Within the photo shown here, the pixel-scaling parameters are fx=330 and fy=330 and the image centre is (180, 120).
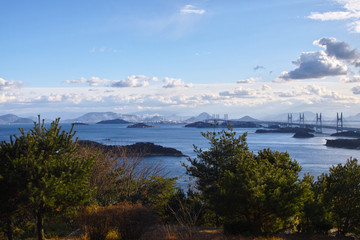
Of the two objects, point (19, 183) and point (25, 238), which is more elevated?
point (19, 183)

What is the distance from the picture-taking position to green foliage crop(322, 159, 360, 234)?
10500 mm

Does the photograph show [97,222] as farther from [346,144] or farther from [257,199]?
[346,144]

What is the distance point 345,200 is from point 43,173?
9216 millimetres

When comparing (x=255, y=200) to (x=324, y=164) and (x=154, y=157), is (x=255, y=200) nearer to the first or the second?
(x=324, y=164)

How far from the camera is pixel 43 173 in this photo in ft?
22.8

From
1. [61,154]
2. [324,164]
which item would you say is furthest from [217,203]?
[324,164]

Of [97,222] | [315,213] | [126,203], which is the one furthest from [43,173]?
[315,213]

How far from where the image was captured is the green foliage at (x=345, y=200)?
1050 cm

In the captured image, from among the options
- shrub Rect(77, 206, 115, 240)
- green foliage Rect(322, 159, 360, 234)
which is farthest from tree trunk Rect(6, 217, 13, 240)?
green foliage Rect(322, 159, 360, 234)

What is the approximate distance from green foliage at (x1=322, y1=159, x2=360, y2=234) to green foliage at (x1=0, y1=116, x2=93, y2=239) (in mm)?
7603

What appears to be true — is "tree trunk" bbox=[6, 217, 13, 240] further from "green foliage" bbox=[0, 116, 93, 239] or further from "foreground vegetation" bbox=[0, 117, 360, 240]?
"green foliage" bbox=[0, 116, 93, 239]

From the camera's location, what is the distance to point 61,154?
793 cm

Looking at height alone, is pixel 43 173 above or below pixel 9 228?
above

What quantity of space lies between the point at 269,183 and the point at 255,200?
0.69 meters
